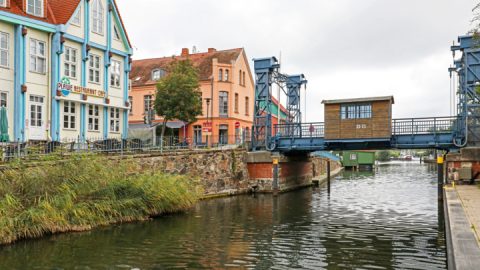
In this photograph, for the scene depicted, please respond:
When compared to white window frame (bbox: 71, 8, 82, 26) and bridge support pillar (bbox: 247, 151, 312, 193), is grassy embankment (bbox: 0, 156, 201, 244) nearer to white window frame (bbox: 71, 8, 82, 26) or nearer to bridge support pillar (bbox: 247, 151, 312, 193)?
white window frame (bbox: 71, 8, 82, 26)

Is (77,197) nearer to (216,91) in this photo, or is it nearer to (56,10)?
(56,10)

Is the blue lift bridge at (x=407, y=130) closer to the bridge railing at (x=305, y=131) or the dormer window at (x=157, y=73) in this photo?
the bridge railing at (x=305, y=131)

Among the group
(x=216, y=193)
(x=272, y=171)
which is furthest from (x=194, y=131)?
(x=216, y=193)

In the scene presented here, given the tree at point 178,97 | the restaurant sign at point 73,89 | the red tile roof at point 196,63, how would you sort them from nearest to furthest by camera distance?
1. the restaurant sign at point 73,89
2. the tree at point 178,97
3. the red tile roof at point 196,63

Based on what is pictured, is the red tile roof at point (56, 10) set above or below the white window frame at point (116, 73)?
above

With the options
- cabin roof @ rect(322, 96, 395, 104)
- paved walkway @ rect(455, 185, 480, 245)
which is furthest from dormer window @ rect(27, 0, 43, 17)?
paved walkway @ rect(455, 185, 480, 245)

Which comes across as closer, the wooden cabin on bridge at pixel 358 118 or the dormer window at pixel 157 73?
the wooden cabin on bridge at pixel 358 118

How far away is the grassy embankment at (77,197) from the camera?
38.4ft

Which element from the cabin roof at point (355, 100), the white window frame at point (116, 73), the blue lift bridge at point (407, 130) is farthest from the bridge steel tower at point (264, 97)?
the white window frame at point (116, 73)

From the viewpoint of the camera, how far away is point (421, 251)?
1084 centimetres

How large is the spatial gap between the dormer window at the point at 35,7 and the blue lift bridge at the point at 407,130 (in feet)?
45.2

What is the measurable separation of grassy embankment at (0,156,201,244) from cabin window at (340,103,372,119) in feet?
41.8

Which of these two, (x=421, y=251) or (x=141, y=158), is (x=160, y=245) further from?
(x=141, y=158)

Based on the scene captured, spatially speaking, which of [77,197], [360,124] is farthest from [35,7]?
[360,124]
